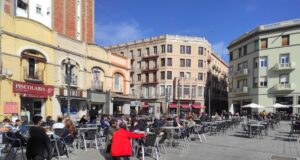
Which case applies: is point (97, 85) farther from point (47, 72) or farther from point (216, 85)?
point (216, 85)

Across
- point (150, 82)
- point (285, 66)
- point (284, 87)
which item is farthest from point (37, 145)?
point (150, 82)

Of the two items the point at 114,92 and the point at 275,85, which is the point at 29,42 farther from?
the point at 275,85

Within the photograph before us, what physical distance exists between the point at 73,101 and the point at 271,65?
99.1 feet

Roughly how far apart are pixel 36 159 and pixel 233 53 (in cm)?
5331

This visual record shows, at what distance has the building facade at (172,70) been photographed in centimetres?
6372

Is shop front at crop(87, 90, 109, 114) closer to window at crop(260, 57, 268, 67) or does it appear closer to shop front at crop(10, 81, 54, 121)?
shop front at crop(10, 81, 54, 121)

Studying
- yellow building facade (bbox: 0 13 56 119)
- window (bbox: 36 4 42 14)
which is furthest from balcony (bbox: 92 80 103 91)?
window (bbox: 36 4 42 14)

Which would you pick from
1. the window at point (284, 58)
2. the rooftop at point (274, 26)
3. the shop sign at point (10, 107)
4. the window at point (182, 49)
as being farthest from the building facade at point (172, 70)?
the shop sign at point (10, 107)

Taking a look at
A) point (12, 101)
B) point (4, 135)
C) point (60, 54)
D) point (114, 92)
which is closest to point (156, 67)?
point (114, 92)

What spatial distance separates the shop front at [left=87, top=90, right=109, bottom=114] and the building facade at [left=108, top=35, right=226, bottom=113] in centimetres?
2996

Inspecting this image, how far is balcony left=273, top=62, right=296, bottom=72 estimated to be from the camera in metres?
44.9

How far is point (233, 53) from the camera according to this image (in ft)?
187

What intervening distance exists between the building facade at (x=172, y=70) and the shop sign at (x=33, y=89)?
38.3 m

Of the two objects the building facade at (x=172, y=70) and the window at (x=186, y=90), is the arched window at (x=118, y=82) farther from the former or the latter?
the window at (x=186, y=90)
